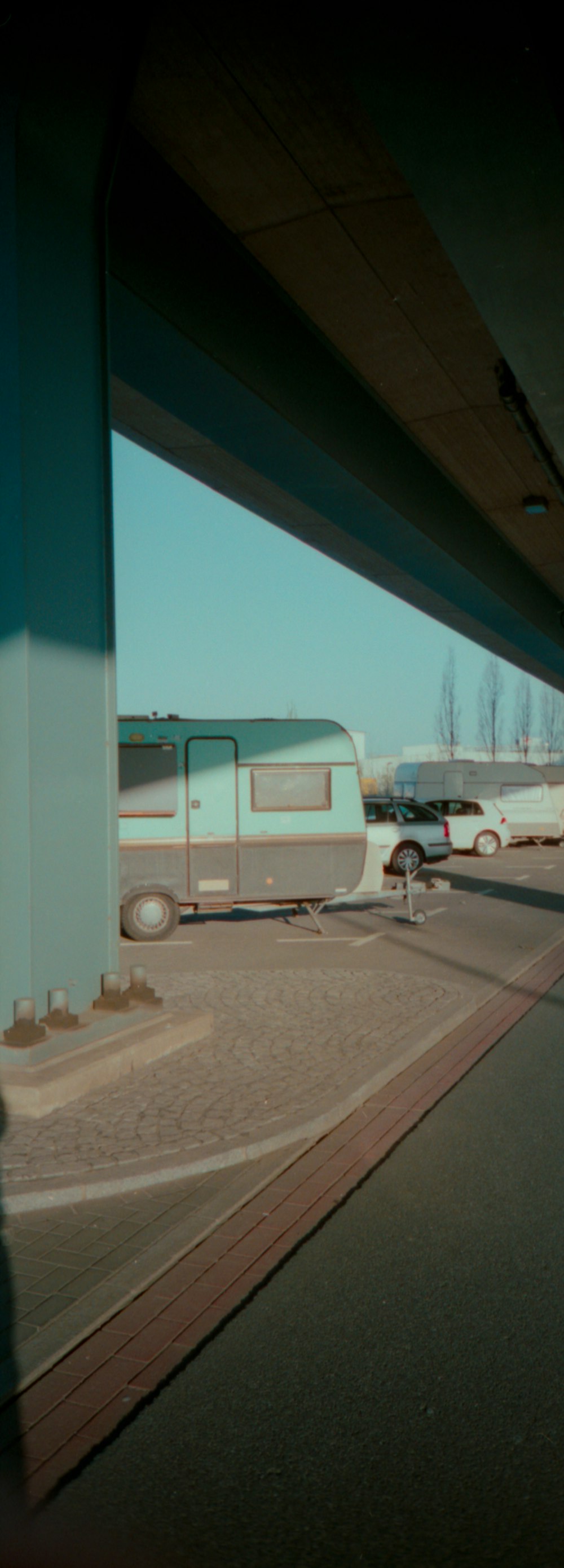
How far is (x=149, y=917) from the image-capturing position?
14.8 metres

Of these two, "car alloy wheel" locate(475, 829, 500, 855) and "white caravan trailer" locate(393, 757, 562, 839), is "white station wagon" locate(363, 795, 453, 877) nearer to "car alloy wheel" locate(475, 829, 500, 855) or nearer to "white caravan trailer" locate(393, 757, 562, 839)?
"car alloy wheel" locate(475, 829, 500, 855)

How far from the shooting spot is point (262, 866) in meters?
14.9

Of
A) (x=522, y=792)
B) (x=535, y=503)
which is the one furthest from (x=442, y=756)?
(x=535, y=503)

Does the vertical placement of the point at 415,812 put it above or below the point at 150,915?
above

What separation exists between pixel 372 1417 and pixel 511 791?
28.3 m

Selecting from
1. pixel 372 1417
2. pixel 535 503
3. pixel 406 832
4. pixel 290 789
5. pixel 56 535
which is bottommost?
pixel 372 1417

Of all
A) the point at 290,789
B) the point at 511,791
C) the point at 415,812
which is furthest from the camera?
the point at 511,791

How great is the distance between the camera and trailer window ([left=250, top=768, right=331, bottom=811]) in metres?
14.8

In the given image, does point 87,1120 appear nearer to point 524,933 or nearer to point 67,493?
point 67,493

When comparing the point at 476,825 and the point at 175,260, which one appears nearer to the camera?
the point at 175,260

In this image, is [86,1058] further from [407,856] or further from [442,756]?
[442,756]

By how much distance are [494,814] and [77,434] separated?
23879 mm

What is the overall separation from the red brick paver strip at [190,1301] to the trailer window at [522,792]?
24.6 meters

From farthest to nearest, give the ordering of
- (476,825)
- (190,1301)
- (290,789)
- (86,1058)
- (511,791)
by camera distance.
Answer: (511,791)
(476,825)
(290,789)
(86,1058)
(190,1301)
